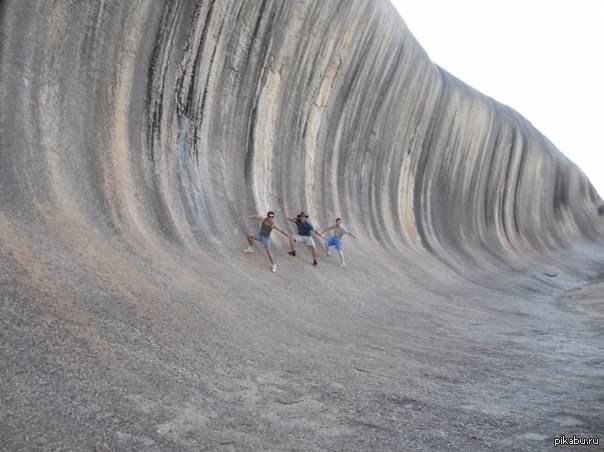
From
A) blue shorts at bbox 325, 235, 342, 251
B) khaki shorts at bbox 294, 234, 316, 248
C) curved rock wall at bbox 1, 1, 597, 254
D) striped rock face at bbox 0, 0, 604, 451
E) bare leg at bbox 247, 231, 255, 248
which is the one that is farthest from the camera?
blue shorts at bbox 325, 235, 342, 251

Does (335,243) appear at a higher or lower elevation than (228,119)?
lower

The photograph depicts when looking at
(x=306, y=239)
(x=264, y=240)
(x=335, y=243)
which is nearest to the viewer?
(x=264, y=240)

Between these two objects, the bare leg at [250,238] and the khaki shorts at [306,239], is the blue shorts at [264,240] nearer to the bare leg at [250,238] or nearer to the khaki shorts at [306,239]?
the bare leg at [250,238]

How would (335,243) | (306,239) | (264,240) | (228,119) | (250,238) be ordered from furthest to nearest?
1. (335,243)
2. (306,239)
3. (228,119)
4. (264,240)
5. (250,238)

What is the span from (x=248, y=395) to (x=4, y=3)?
20.3 ft

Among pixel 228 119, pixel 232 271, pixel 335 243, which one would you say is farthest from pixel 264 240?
pixel 228 119

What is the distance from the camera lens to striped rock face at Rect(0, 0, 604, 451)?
4402 mm

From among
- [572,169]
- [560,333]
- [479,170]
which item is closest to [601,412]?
[560,333]

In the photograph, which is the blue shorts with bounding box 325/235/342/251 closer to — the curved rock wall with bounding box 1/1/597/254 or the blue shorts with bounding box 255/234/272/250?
the curved rock wall with bounding box 1/1/597/254

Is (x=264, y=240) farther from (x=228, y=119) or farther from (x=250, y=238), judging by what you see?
(x=228, y=119)

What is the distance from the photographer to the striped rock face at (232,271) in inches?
173

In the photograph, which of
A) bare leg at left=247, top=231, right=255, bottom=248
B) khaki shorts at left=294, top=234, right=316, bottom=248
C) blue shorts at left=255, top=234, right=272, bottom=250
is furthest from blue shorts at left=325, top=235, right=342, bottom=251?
bare leg at left=247, top=231, right=255, bottom=248

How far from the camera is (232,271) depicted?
29.6ft

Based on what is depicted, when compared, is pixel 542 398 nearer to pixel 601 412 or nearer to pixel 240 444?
pixel 601 412
